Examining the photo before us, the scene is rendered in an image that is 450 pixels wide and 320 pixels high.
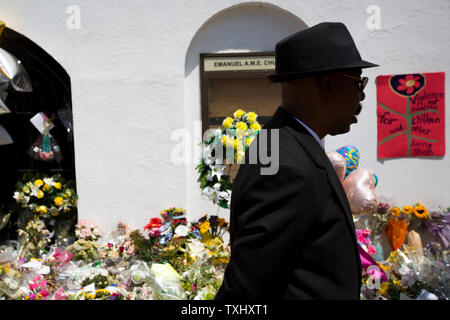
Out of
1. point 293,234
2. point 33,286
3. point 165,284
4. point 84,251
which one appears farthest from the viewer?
point 84,251

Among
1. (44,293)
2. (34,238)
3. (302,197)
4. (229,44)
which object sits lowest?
(44,293)

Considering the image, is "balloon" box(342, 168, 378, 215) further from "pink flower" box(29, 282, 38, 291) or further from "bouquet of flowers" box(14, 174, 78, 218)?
"bouquet of flowers" box(14, 174, 78, 218)

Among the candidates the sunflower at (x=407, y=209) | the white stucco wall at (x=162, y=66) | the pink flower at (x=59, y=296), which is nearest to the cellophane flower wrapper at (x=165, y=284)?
the pink flower at (x=59, y=296)

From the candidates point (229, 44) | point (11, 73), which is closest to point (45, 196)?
point (11, 73)

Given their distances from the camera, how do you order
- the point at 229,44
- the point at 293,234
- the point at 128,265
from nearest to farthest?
the point at 293,234 < the point at 128,265 < the point at 229,44

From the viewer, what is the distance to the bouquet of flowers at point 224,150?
3.34 m

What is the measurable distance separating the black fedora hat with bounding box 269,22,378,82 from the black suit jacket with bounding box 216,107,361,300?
216 mm

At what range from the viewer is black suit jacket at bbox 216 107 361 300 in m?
1.15

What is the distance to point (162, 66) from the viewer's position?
4.62 m

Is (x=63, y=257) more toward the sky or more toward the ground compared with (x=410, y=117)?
more toward the ground

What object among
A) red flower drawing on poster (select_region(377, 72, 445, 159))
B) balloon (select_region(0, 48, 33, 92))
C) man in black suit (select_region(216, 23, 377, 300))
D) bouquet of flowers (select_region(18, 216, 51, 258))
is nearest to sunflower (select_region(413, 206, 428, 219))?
red flower drawing on poster (select_region(377, 72, 445, 159))

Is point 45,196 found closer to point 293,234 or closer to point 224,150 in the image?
point 224,150

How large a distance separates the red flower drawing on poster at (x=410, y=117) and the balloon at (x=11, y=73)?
12.9 feet

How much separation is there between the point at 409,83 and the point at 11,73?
432 centimetres
